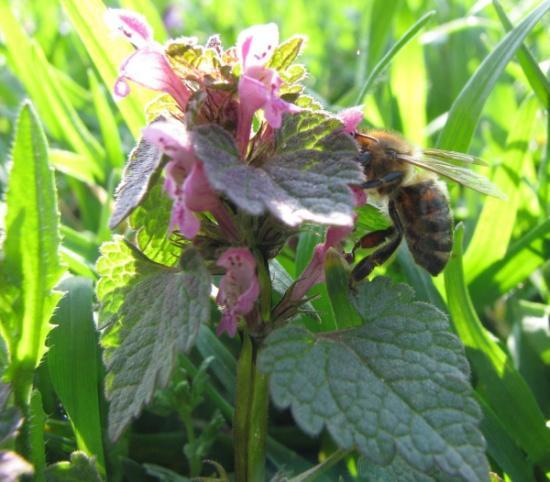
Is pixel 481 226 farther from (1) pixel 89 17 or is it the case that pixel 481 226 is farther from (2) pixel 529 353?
(1) pixel 89 17

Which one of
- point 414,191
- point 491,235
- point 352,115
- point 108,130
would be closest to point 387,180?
point 414,191

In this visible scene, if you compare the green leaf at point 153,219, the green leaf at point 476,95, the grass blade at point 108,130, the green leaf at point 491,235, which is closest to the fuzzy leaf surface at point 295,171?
the green leaf at point 153,219

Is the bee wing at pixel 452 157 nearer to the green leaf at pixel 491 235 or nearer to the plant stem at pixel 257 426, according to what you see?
the green leaf at pixel 491 235

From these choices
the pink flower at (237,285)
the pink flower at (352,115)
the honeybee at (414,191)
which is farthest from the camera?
the honeybee at (414,191)

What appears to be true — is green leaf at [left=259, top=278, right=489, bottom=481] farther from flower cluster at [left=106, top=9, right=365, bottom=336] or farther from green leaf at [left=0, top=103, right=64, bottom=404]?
green leaf at [left=0, top=103, right=64, bottom=404]

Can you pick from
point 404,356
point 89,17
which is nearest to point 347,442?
point 404,356

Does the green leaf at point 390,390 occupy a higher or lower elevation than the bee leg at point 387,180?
lower

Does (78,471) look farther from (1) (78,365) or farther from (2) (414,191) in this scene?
(2) (414,191)
